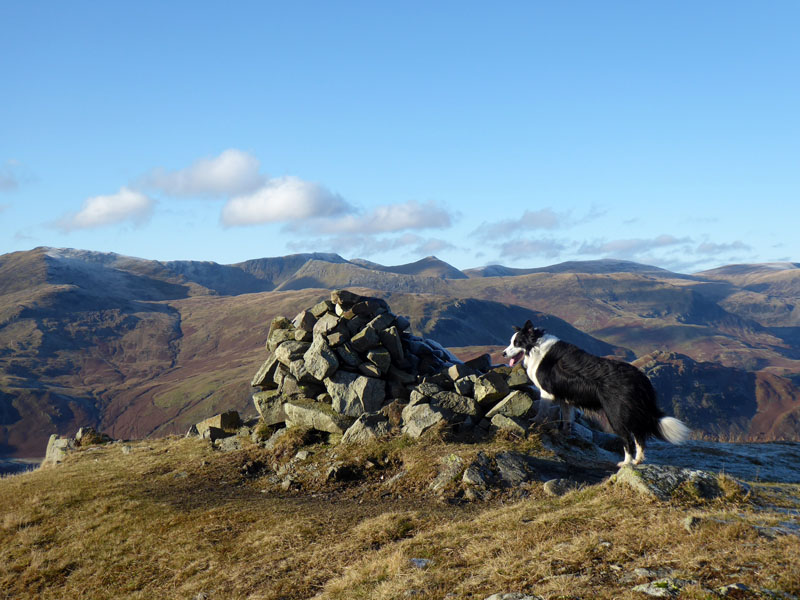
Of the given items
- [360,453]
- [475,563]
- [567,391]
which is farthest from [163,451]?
[475,563]

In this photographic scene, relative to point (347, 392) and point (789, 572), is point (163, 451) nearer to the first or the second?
point (347, 392)

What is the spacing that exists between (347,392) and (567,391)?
891 cm

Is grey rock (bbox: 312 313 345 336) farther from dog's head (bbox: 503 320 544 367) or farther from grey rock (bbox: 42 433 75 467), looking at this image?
grey rock (bbox: 42 433 75 467)

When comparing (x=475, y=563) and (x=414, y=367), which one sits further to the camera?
(x=414, y=367)

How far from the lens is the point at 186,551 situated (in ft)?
45.3

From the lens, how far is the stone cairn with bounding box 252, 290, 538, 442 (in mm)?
20172

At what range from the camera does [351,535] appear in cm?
1308

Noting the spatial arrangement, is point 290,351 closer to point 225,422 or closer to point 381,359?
point 381,359

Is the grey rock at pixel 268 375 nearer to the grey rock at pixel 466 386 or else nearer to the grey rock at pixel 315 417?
the grey rock at pixel 315 417

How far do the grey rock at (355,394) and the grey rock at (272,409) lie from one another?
245 centimetres

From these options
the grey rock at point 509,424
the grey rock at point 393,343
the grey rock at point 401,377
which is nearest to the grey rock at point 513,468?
the grey rock at point 509,424

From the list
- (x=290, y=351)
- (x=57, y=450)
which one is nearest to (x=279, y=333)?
→ (x=290, y=351)

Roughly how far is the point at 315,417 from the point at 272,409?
2.83 metres

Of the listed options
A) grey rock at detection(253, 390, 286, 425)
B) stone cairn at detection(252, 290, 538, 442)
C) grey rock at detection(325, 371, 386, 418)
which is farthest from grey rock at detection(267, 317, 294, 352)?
grey rock at detection(325, 371, 386, 418)
